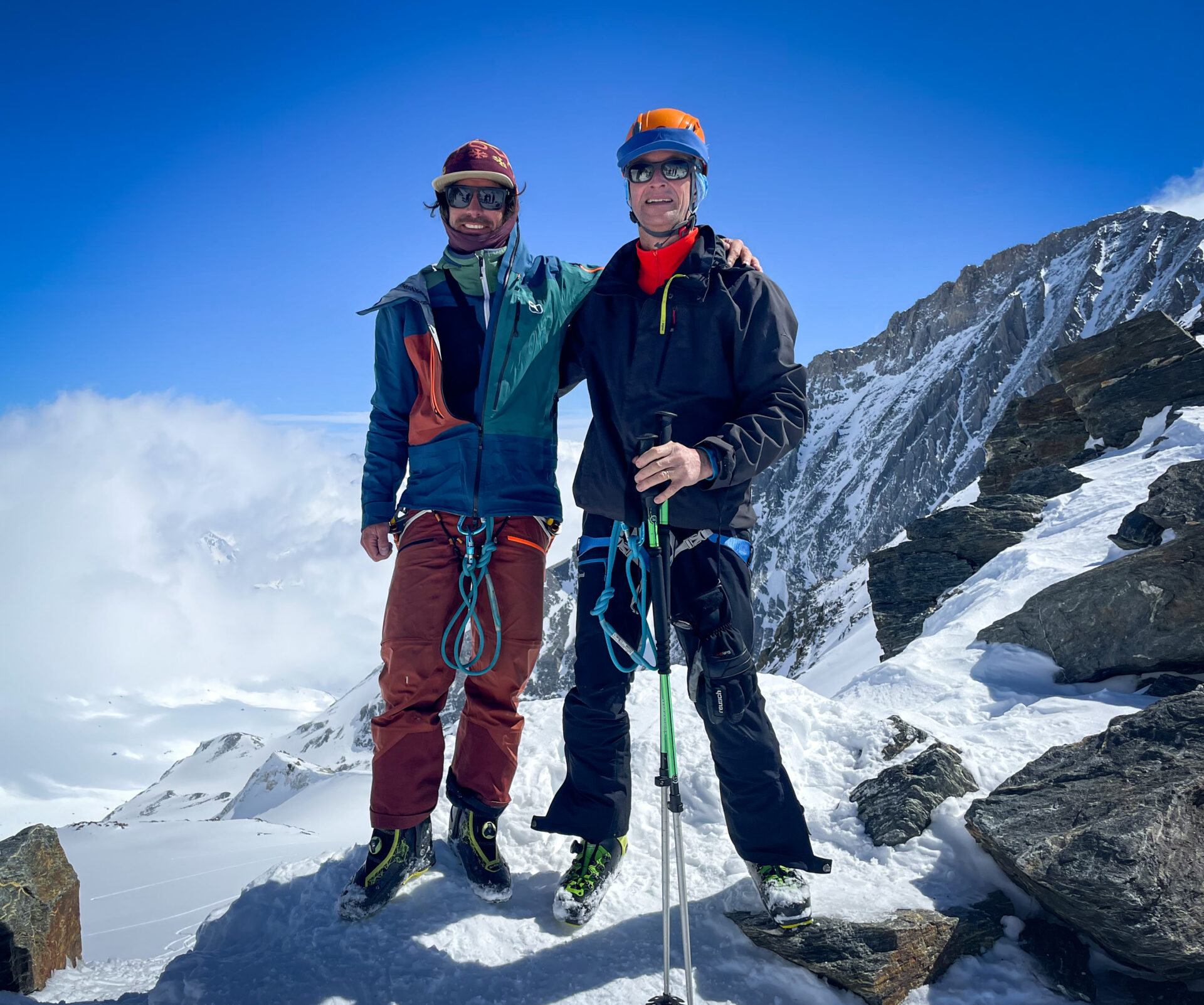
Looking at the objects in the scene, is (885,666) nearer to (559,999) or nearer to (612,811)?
(612,811)

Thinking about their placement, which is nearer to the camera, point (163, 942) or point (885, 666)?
point (163, 942)

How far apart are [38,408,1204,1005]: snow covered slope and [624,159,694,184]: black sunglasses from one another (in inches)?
149

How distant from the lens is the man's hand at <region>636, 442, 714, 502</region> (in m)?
3.23

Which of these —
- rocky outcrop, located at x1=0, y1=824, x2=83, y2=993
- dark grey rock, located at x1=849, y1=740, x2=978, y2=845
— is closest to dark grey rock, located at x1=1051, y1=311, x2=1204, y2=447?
dark grey rock, located at x1=849, y1=740, x2=978, y2=845

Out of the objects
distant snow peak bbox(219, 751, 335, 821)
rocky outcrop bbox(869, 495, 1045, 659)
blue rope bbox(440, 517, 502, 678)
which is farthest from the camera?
distant snow peak bbox(219, 751, 335, 821)

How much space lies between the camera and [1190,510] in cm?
755

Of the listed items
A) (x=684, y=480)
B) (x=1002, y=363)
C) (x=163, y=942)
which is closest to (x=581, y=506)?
(x=684, y=480)

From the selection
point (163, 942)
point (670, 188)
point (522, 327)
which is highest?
point (670, 188)

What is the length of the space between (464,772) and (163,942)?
2.68 metres

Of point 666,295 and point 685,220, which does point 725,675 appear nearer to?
point 666,295

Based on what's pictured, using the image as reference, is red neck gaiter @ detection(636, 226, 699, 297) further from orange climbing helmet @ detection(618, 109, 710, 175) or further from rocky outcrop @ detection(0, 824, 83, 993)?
rocky outcrop @ detection(0, 824, 83, 993)

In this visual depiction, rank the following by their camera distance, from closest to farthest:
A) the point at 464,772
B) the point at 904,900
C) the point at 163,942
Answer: the point at 904,900 → the point at 464,772 → the point at 163,942

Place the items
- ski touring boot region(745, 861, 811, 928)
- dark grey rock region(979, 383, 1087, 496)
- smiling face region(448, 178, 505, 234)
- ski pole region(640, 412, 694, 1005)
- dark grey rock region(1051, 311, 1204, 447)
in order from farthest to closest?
dark grey rock region(979, 383, 1087, 496), dark grey rock region(1051, 311, 1204, 447), smiling face region(448, 178, 505, 234), ski touring boot region(745, 861, 811, 928), ski pole region(640, 412, 694, 1005)

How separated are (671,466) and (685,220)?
1548 millimetres
